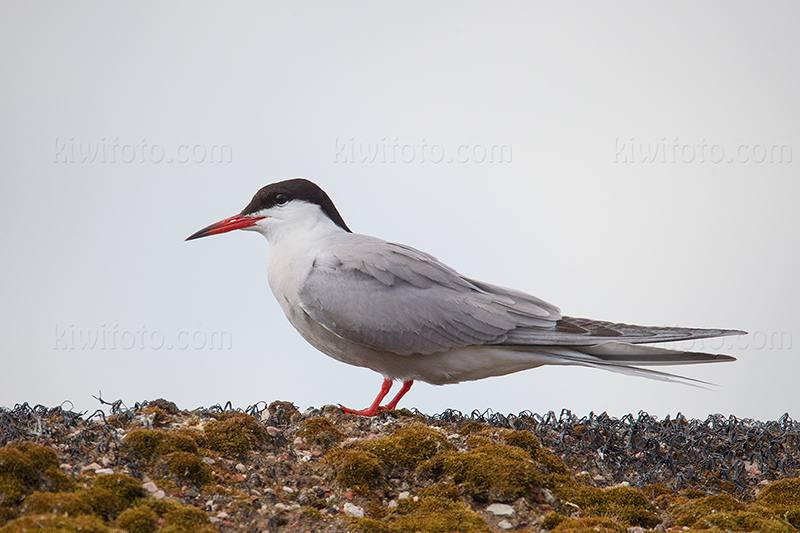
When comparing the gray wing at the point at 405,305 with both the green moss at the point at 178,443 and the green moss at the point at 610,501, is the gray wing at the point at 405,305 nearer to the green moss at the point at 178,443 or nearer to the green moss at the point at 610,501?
the green moss at the point at 610,501

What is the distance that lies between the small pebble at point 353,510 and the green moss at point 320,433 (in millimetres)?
768

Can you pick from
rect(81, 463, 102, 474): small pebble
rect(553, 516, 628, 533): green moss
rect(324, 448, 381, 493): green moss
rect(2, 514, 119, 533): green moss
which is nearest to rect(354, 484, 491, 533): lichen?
rect(324, 448, 381, 493): green moss

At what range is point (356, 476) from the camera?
14.3ft

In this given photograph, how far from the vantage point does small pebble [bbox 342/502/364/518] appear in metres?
4.07

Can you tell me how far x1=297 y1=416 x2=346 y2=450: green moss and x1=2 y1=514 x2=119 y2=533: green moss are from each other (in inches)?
67.8

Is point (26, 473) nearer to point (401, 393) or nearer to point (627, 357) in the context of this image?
point (401, 393)

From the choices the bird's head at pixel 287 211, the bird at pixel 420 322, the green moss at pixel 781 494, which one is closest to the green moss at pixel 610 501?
the green moss at pixel 781 494

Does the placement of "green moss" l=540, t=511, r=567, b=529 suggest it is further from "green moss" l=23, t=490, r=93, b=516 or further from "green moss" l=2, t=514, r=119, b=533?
"green moss" l=23, t=490, r=93, b=516

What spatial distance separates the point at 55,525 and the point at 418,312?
3.38 metres

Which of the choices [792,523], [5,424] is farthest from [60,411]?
[792,523]

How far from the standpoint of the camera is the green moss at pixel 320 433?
16.1 ft

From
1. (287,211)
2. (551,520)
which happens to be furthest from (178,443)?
(287,211)

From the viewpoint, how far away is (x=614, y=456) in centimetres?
531

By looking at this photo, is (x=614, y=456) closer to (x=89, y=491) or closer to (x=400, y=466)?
(x=400, y=466)
